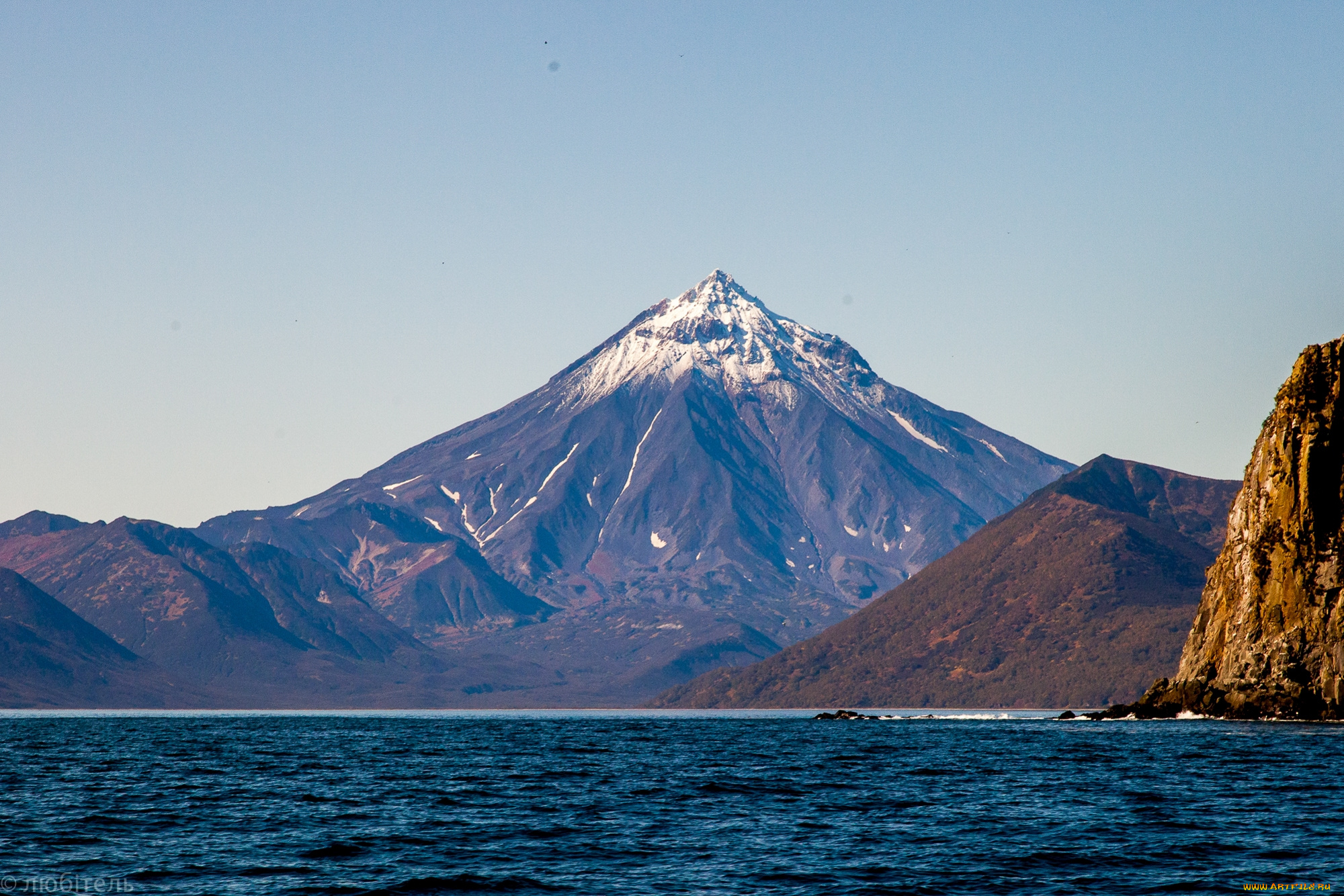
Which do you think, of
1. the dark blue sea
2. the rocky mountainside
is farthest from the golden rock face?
the dark blue sea

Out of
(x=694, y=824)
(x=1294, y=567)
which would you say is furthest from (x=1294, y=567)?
(x=694, y=824)

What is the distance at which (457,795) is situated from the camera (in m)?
90.2

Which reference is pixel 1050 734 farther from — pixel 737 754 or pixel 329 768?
pixel 329 768

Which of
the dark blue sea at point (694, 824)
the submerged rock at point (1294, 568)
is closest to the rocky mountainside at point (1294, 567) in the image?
the submerged rock at point (1294, 568)

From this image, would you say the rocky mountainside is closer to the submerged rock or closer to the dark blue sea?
the submerged rock

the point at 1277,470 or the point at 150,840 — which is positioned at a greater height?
the point at 1277,470

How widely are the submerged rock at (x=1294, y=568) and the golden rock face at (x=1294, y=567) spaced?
13 centimetres

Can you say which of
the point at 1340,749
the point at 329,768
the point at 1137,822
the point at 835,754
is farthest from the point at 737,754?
the point at 1137,822

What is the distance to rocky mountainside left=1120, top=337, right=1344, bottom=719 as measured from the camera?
17112 cm

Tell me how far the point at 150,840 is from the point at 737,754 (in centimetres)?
7856

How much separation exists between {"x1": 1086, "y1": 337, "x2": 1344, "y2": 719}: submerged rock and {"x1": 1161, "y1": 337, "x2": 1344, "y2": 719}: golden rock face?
13 cm

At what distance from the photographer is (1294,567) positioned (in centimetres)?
17600

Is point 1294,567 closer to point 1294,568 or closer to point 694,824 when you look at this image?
point 1294,568

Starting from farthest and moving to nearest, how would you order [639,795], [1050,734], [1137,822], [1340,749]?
[1050,734] → [1340,749] → [639,795] → [1137,822]
